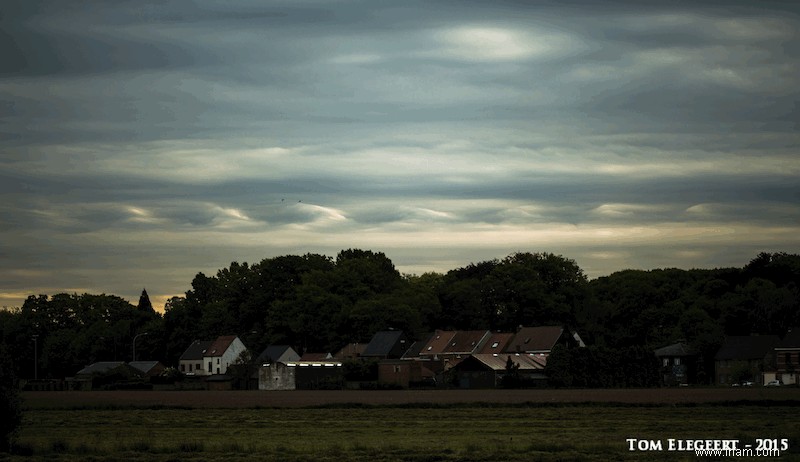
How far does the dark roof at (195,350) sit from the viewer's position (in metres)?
172

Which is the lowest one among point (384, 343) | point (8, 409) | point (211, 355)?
point (8, 409)

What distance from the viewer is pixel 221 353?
545 ft

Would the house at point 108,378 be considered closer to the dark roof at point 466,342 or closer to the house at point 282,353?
the house at point 282,353

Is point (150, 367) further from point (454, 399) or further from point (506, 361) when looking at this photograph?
point (454, 399)

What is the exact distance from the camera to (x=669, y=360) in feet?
441

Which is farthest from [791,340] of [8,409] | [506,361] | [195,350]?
[8,409]

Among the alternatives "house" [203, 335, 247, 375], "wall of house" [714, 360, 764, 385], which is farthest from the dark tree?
"house" [203, 335, 247, 375]

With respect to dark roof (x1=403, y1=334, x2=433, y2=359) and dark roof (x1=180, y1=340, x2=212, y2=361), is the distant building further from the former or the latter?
dark roof (x1=403, y1=334, x2=433, y2=359)

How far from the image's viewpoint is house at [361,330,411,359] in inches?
5655

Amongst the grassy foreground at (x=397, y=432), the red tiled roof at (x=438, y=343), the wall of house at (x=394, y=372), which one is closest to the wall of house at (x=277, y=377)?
the wall of house at (x=394, y=372)

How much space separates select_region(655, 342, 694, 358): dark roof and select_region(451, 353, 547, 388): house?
16.3 metres

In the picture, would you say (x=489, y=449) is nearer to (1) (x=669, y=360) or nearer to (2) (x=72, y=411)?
(2) (x=72, y=411)

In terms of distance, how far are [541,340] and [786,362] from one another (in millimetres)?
28864

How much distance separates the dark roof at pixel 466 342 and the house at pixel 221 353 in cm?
3466
